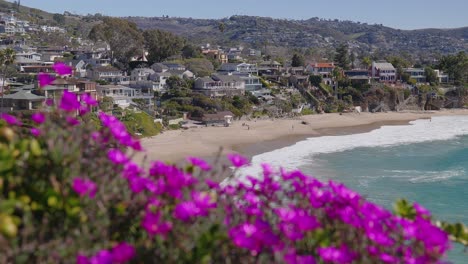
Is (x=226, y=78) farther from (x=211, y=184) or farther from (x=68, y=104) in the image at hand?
(x=211, y=184)

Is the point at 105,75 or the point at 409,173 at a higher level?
the point at 105,75

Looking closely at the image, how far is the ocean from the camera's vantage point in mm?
24891

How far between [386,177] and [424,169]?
4889mm

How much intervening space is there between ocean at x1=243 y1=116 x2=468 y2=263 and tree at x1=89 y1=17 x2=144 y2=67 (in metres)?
36.6

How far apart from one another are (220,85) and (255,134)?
746 inches

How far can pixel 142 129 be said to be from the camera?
44562 mm

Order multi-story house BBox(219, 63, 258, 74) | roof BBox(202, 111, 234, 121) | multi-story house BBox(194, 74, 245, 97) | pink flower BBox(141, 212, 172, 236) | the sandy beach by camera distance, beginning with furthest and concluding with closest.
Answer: multi-story house BBox(219, 63, 258, 74) < multi-story house BBox(194, 74, 245, 97) < roof BBox(202, 111, 234, 121) < the sandy beach < pink flower BBox(141, 212, 172, 236)

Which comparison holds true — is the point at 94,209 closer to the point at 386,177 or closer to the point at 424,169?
the point at 386,177

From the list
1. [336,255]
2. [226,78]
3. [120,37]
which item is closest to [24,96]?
[226,78]

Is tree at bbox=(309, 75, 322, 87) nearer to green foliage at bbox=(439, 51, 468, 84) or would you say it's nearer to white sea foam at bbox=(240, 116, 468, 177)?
white sea foam at bbox=(240, 116, 468, 177)

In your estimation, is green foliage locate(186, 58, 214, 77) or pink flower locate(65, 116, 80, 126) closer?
pink flower locate(65, 116, 80, 126)

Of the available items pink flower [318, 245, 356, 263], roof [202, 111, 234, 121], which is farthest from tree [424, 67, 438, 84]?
pink flower [318, 245, 356, 263]

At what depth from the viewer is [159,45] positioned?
78.1 m

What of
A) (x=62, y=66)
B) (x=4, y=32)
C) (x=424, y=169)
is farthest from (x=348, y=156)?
(x=4, y=32)
